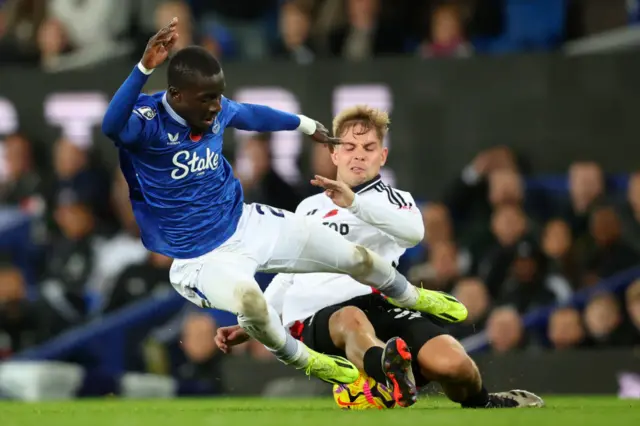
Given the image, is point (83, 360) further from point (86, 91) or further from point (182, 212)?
point (182, 212)

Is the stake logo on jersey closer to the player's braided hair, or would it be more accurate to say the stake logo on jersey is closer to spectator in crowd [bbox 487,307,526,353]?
the player's braided hair

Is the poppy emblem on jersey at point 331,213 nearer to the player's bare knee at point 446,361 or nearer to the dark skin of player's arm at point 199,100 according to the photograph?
the player's bare knee at point 446,361

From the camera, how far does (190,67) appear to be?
816 cm

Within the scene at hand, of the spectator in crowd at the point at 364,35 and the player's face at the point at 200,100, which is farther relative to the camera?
the spectator in crowd at the point at 364,35

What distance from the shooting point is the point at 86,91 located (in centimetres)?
1488

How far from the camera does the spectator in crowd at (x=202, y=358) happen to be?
1323 cm

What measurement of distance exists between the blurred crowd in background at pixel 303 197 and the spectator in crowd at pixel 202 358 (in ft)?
0.07

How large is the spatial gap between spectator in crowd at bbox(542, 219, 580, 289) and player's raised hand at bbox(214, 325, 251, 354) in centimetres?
540

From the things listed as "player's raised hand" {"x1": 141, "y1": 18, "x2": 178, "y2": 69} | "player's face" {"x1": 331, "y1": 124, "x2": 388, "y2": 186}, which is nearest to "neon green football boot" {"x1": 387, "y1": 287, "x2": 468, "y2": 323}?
"player's face" {"x1": 331, "y1": 124, "x2": 388, "y2": 186}

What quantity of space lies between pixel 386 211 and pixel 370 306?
A: 2.40 ft

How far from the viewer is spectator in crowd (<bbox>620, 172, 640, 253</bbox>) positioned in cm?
1380

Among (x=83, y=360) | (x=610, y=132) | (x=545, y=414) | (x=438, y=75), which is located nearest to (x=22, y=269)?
(x=83, y=360)

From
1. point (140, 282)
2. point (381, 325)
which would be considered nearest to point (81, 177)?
point (140, 282)

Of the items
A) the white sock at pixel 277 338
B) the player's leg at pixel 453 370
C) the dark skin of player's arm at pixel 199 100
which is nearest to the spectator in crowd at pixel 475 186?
the player's leg at pixel 453 370
